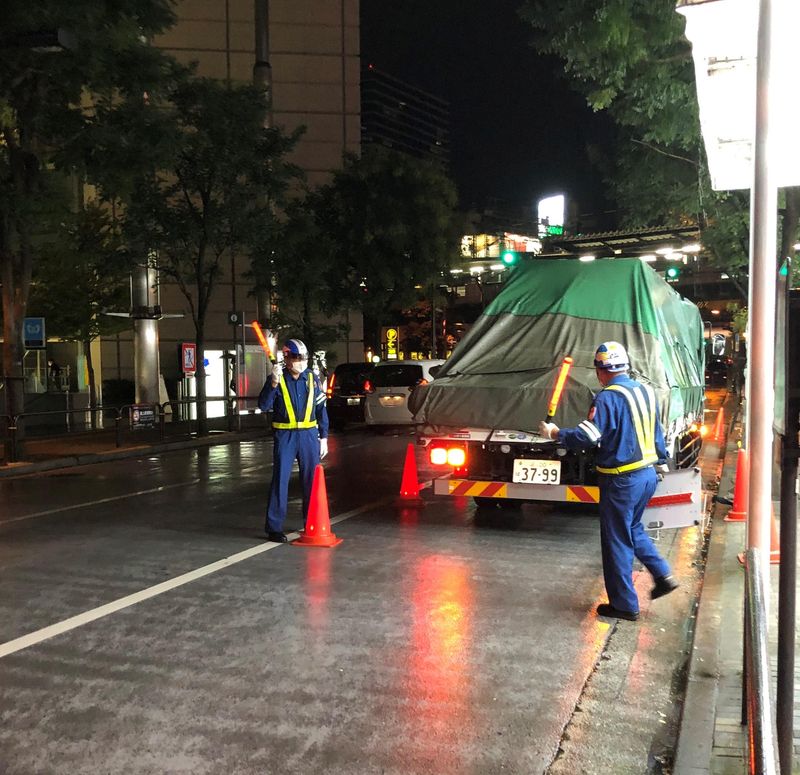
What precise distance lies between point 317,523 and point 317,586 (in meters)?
1.48

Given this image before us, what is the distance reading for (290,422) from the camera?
8062 millimetres

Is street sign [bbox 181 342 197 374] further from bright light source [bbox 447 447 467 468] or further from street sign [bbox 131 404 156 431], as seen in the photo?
bright light source [bbox 447 447 467 468]

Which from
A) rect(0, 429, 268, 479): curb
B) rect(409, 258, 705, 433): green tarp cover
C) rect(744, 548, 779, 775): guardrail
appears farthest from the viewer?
rect(0, 429, 268, 479): curb

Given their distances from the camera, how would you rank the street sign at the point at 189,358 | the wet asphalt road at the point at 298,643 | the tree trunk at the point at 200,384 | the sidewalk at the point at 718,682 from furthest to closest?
the street sign at the point at 189,358 → the tree trunk at the point at 200,384 → the wet asphalt road at the point at 298,643 → the sidewalk at the point at 718,682

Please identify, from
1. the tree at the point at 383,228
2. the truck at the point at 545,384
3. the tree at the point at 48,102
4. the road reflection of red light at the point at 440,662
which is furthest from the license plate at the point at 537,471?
the tree at the point at 383,228

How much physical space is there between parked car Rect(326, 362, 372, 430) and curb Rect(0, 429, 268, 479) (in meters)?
1.99

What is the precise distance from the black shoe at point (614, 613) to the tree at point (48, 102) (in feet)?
37.1

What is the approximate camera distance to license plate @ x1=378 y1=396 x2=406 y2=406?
19.2 metres

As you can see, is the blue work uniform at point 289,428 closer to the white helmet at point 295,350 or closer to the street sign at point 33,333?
the white helmet at point 295,350

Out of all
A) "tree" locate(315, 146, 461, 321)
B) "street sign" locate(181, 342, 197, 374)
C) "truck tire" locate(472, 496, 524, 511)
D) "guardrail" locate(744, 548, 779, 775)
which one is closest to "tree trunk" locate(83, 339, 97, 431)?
"street sign" locate(181, 342, 197, 374)

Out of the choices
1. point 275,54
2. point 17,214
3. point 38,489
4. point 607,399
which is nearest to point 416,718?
point 607,399

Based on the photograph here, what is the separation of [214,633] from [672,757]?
9.86ft

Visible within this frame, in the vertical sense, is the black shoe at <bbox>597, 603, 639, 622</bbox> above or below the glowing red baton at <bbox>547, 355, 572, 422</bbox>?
below

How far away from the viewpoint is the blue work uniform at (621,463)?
18.3 feet
